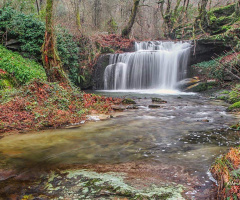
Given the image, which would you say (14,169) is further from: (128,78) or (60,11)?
(60,11)

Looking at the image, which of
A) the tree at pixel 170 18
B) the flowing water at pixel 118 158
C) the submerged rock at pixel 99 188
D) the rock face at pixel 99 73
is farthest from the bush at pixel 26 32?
the tree at pixel 170 18

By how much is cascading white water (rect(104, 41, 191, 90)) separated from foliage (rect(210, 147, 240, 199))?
15.9 meters

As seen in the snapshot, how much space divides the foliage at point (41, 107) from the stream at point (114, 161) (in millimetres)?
622

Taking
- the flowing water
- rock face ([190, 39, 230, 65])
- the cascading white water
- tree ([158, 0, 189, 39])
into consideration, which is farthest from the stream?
tree ([158, 0, 189, 39])

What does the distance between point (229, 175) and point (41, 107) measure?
5.58 m

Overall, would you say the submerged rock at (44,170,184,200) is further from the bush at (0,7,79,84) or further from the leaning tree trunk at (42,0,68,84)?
the bush at (0,7,79,84)

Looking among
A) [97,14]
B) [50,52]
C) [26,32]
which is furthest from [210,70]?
[97,14]

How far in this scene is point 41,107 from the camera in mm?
6594

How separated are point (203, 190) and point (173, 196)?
→ 1.40ft

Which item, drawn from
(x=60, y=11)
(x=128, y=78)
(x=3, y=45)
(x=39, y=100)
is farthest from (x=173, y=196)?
(x=60, y=11)

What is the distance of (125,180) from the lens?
2861 mm

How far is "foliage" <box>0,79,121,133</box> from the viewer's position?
5766mm

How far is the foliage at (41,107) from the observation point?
18.9 feet

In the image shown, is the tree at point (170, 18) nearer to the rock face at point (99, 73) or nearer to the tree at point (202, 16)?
the tree at point (202, 16)
